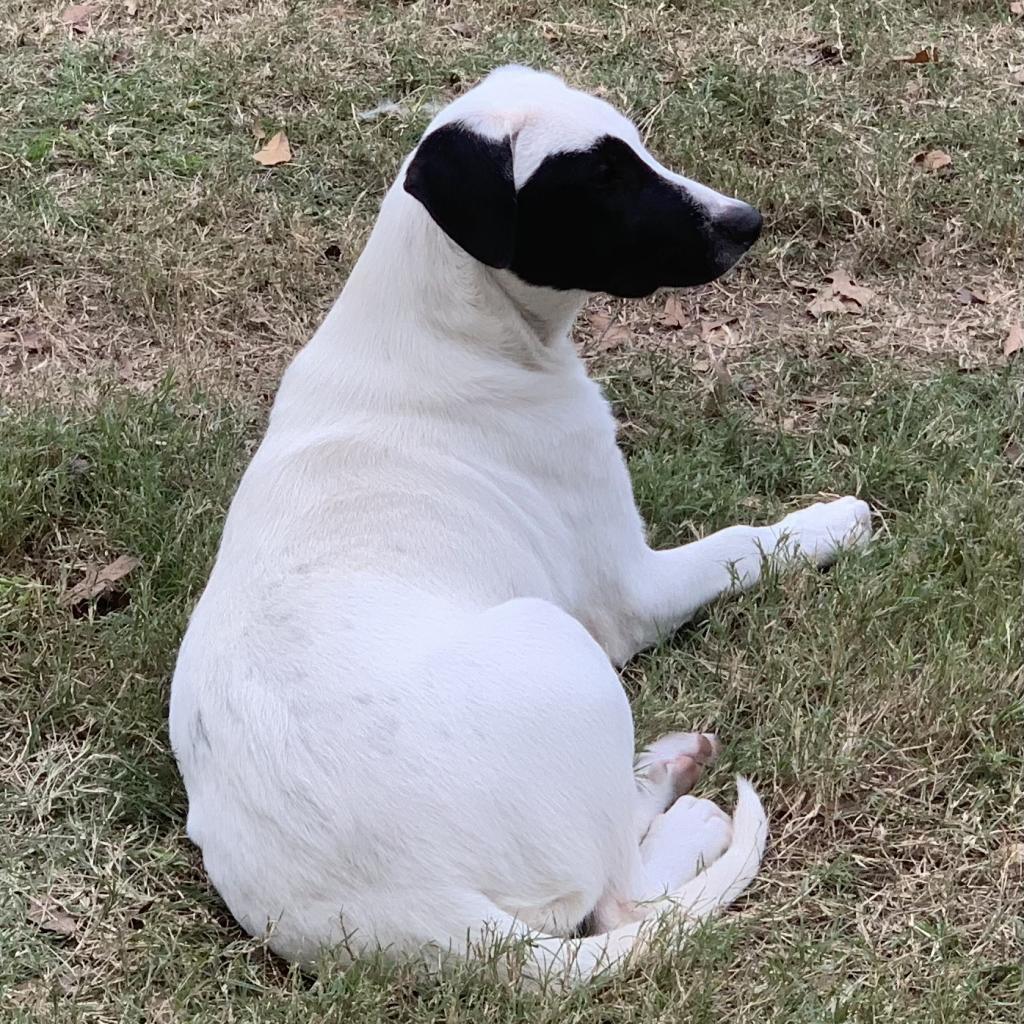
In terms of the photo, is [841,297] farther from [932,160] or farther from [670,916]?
[670,916]

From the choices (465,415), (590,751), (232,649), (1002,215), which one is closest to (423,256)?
(465,415)

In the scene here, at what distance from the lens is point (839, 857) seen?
301cm

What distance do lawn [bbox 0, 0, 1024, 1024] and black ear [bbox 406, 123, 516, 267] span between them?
124 centimetres

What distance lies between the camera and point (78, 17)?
22.0ft

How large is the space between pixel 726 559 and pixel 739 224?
2.94 ft

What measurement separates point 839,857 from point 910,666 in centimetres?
59

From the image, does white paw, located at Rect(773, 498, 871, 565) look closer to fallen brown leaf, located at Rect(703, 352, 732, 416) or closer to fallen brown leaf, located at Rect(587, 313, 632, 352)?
fallen brown leaf, located at Rect(703, 352, 732, 416)

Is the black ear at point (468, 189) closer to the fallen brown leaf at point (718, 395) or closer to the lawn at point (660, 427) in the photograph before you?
the lawn at point (660, 427)

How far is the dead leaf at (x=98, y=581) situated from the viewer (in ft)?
12.6

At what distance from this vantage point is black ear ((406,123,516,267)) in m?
2.92

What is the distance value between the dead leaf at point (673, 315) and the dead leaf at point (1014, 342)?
1.14 m

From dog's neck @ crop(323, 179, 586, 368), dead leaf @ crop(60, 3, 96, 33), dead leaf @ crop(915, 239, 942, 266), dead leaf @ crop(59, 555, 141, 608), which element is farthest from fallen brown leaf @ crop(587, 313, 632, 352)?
dead leaf @ crop(60, 3, 96, 33)

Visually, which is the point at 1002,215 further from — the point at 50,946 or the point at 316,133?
the point at 50,946

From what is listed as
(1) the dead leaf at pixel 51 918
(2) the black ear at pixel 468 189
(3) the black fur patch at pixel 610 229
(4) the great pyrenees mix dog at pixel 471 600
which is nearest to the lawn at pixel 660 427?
(1) the dead leaf at pixel 51 918
